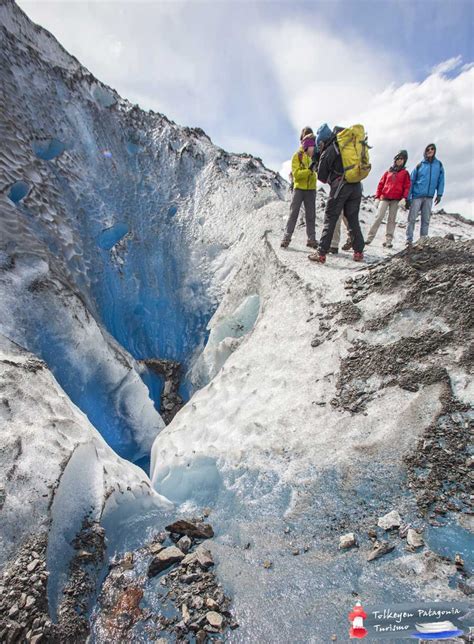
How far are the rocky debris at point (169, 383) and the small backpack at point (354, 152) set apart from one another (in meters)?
5.79

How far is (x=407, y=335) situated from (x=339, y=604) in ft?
9.07

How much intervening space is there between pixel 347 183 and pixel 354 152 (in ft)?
1.47

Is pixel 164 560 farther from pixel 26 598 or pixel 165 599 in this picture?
pixel 26 598

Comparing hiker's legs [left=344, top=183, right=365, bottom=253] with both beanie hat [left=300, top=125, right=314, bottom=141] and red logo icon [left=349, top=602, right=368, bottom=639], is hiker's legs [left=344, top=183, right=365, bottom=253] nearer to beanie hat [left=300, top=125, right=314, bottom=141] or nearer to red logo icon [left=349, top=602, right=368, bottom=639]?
beanie hat [left=300, top=125, right=314, bottom=141]

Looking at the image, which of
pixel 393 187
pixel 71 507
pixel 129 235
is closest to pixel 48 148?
pixel 129 235

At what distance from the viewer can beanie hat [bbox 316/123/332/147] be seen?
5.96 m

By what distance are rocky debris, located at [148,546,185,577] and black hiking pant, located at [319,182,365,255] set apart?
16.3 feet

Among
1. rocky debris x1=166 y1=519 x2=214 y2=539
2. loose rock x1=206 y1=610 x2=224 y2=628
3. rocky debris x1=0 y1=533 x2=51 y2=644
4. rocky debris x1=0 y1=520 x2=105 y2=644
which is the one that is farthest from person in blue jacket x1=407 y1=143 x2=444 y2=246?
rocky debris x1=0 y1=533 x2=51 y2=644

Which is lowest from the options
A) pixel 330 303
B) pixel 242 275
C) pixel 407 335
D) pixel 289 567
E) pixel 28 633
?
pixel 28 633

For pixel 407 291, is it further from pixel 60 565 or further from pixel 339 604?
pixel 60 565

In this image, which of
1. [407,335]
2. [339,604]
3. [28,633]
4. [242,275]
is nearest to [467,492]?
[339,604]

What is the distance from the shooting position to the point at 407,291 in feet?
15.0

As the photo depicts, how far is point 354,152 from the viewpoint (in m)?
5.62

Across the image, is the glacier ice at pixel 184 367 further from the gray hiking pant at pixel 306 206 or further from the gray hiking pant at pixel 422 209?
the gray hiking pant at pixel 422 209
